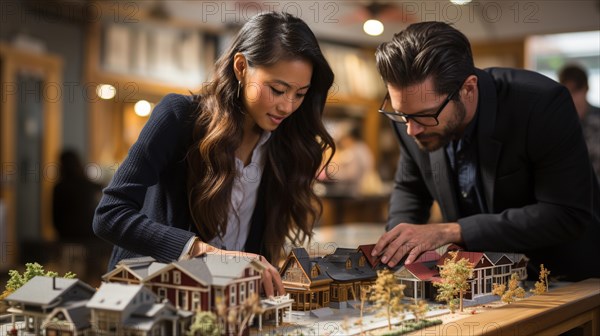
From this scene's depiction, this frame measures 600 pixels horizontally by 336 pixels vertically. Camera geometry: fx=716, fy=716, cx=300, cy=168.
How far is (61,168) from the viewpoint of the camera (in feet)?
21.0

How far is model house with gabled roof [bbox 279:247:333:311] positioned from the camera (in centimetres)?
188

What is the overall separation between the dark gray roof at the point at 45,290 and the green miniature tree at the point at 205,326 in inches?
10.3

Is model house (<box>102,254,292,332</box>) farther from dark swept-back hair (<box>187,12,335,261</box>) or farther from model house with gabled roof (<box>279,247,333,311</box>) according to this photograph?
dark swept-back hair (<box>187,12,335,261</box>)

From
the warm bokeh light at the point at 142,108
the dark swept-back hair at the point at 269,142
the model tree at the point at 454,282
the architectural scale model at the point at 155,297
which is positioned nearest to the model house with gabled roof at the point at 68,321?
the architectural scale model at the point at 155,297

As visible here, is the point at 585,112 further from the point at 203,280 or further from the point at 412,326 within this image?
the point at 203,280

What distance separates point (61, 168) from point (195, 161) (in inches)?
184

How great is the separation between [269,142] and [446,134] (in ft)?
1.88

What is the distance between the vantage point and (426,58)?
87.4 inches

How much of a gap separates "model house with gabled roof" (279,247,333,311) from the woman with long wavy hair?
171 millimetres

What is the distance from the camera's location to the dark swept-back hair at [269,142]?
6.81ft

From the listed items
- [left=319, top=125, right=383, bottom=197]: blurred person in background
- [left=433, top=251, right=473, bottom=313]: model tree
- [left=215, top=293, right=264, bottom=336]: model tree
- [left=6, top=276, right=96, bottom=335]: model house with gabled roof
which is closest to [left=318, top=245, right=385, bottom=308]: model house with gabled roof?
[left=433, top=251, right=473, bottom=313]: model tree

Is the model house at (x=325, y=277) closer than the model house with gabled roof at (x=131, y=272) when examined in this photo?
No

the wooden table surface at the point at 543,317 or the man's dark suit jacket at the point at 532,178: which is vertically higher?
the man's dark suit jacket at the point at 532,178

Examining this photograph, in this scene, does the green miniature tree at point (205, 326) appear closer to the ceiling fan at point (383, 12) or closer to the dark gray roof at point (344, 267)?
the dark gray roof at point (344, 267)
